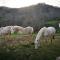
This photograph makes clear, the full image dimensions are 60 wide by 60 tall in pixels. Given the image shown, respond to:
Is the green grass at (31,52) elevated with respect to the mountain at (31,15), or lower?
lower

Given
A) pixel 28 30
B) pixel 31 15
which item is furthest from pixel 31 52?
pixel 31 15

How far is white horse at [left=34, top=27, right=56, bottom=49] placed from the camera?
2.02 meters

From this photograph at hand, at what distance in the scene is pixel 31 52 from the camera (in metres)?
1.99

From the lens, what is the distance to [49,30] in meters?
2.05

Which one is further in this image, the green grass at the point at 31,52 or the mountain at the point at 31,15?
the mountain at the point at 31,15

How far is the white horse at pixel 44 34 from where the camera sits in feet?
6.64

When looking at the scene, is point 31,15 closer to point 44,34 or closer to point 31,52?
point 44,34

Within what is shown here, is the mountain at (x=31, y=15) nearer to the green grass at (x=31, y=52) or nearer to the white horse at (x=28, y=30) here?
the white horse at (x=28, y=30)

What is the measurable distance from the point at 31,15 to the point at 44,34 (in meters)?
0.24

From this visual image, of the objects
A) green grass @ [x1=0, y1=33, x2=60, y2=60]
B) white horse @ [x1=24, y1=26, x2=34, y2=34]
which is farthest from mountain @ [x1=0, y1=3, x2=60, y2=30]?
green grass @ [x1=0, y1=33, x2=60, y2=60]

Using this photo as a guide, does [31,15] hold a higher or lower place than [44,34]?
higher

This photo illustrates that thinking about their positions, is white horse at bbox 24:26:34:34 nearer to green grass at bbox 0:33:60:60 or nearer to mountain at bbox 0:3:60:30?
mountain at bbox 0:3:60:30

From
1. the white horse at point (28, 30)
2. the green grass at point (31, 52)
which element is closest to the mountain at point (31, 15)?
the white horse at point (28, 30)

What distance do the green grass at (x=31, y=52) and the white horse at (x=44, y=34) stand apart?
5 cm
